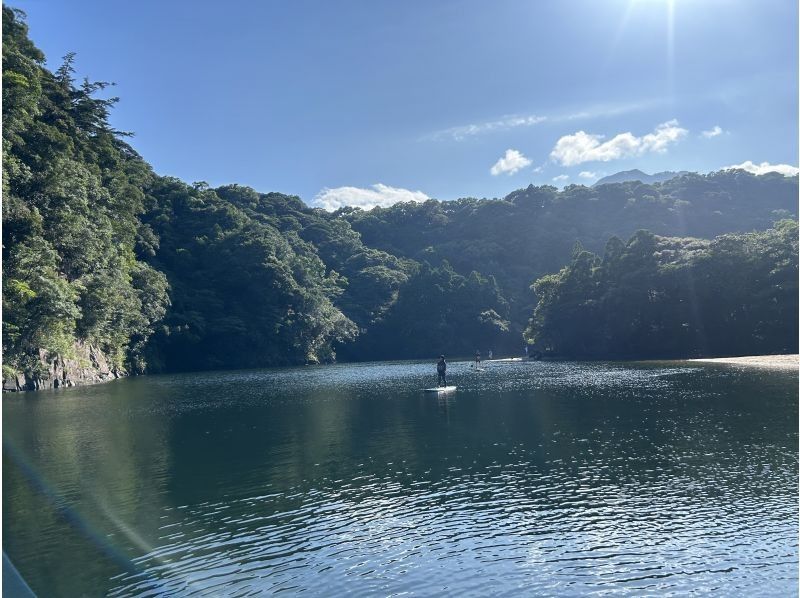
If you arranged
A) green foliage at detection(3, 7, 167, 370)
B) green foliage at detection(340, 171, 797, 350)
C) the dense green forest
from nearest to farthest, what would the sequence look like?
green foliage at detection(3, 7, 167, 370) < the dense green forest < green foliage at detection(340, 171, 797, 350)

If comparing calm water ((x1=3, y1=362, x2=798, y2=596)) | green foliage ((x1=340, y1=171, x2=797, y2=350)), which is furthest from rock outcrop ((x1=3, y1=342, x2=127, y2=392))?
green foliage ((x1=340, y1=171, x2=797, y2=350))

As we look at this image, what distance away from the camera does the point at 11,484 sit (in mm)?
18906

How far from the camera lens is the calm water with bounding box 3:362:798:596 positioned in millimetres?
11547

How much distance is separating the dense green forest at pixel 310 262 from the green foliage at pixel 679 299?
0.87 feet

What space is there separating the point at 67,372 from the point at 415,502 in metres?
51.5

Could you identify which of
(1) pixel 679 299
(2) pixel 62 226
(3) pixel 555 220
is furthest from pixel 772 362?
(3) pixel 555 220

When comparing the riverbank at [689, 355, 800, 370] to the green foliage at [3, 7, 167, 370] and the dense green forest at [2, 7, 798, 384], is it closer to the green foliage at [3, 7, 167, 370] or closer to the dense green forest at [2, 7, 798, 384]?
the dense green forest at [2, 7, 798, 384]

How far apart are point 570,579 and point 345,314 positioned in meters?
111

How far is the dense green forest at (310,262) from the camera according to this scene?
4756 centimetres

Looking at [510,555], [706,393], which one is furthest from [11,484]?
[706,393]

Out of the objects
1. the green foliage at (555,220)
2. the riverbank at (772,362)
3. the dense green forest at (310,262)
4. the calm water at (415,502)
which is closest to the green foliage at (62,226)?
the dense green forest at (310,262)

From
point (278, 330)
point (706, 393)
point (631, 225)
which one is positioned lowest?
point (706, 393)

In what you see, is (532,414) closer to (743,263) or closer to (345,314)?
(743,263)

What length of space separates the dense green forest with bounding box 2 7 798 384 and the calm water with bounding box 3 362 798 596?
22.0 meters
